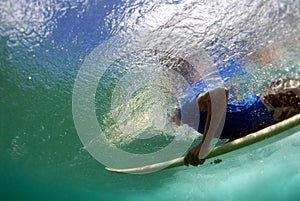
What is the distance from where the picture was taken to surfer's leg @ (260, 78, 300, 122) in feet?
14.5

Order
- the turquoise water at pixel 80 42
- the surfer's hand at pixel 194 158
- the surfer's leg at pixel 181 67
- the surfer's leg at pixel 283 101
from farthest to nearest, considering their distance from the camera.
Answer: the surfer's leg at pixel 181 67 < the turquoise water at pixel 80 42 < the surfer's leg at pixel 283 101 < the surfer's hand at pixel 194 158

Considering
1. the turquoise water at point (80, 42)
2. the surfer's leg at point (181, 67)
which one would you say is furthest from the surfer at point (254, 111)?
the surfer's leg at point (181, 67)

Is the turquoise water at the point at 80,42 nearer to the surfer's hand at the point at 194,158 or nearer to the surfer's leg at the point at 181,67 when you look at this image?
the surfer's leg at the point at 181,67

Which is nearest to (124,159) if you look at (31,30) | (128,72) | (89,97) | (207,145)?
(89,97)

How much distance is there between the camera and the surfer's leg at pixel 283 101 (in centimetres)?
441

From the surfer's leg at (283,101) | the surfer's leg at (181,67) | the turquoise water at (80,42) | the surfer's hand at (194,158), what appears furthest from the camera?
the surfer's leg at (181,67)

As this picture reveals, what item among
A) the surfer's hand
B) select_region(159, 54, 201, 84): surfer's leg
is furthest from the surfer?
select_region(159, 54, 201, 84): surfer's leg

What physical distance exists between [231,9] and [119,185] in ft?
99.2

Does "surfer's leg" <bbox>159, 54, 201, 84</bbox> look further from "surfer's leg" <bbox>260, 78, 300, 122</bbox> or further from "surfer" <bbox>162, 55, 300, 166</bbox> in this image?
"surfer's leg" <bbox>260, 78, 300, 122</bbox>

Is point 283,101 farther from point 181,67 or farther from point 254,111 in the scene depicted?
point 181,67

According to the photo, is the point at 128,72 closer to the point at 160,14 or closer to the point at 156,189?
the point at 160,14

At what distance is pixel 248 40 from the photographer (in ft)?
25.0

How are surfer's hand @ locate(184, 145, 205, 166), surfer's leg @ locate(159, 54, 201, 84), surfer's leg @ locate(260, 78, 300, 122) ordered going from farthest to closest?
surfer's leg @ locate(159, 54, 201, 84) → surfer's leg @ locate(260, 78, 300, 122) → surfer's hand @ locate(184, 145, 205, 166)

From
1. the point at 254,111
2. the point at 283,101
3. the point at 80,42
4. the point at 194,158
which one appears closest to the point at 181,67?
the point at 80,42
